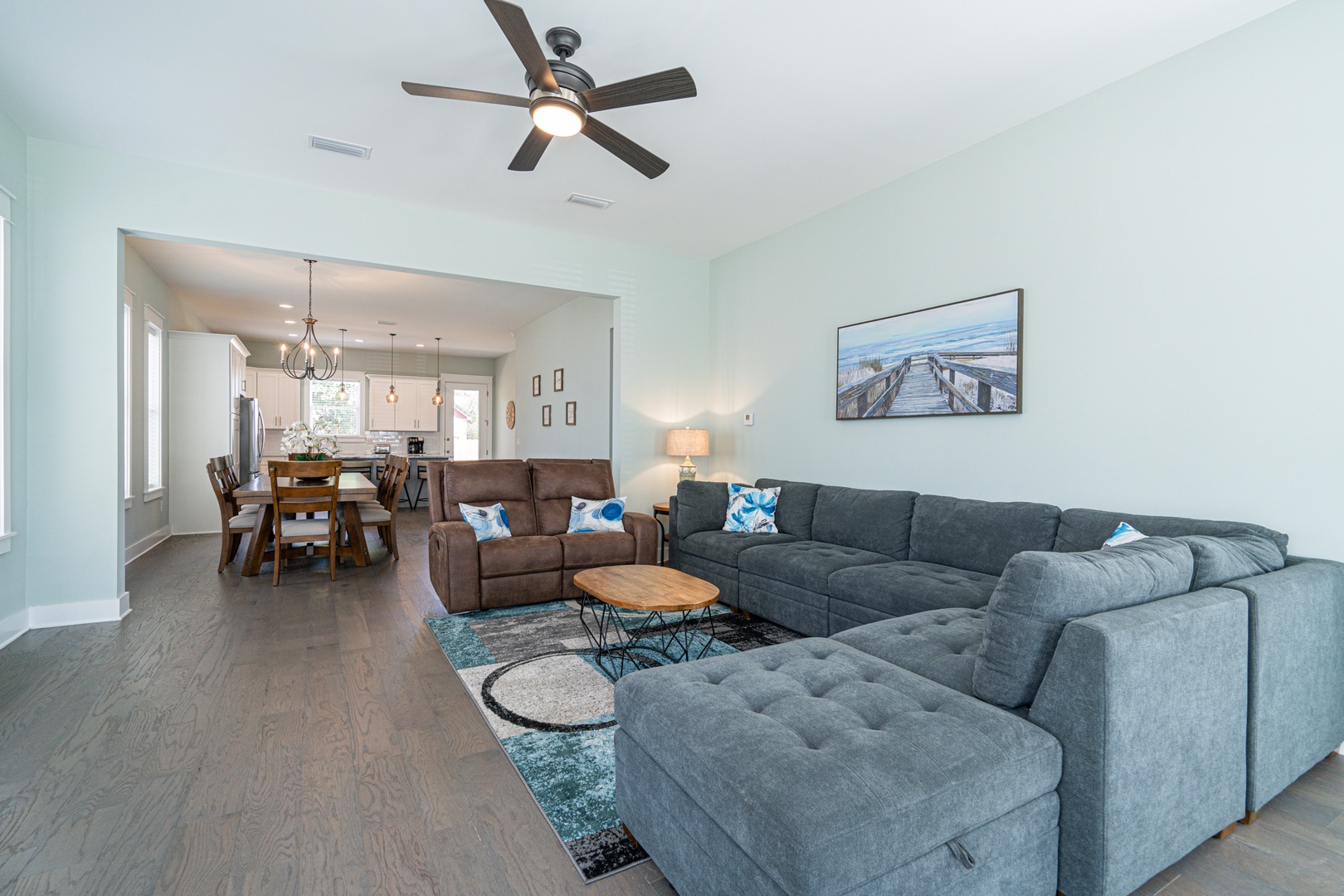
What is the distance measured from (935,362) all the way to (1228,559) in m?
2.13

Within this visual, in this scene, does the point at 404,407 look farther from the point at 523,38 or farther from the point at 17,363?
the point at 523,38

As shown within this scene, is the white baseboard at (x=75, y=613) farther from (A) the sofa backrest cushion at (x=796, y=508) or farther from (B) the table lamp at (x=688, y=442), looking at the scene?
(A) the sofa backrest cushion at (x=796, y=508)

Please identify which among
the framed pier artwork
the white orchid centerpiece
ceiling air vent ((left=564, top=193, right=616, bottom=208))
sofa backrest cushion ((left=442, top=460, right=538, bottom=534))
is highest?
ceiling air vent ((left=564, top=193, right=616, bottom=208))

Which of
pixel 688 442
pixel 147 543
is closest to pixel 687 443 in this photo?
pixel 688 442

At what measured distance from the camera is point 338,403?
11.0m

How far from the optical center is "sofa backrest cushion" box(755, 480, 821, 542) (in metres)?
4.36

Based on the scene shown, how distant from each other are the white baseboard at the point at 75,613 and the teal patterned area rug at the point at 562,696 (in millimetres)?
1876

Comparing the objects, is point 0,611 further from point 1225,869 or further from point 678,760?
point 1225,869

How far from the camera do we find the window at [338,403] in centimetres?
1076

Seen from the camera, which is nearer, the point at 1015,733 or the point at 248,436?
the point at 1015,733

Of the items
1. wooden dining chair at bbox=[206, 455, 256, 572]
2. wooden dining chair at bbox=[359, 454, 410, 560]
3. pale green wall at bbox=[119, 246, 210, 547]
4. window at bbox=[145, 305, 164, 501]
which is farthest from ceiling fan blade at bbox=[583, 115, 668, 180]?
window at bbox=[145, 305, 164, 501]

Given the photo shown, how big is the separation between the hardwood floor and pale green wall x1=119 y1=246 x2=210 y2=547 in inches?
109

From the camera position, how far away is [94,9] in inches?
101

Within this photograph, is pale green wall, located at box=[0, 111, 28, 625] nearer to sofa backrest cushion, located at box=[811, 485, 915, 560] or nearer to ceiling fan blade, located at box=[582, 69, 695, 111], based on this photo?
ceiling fan blade, located at box=[582, 69, 695, 111]
